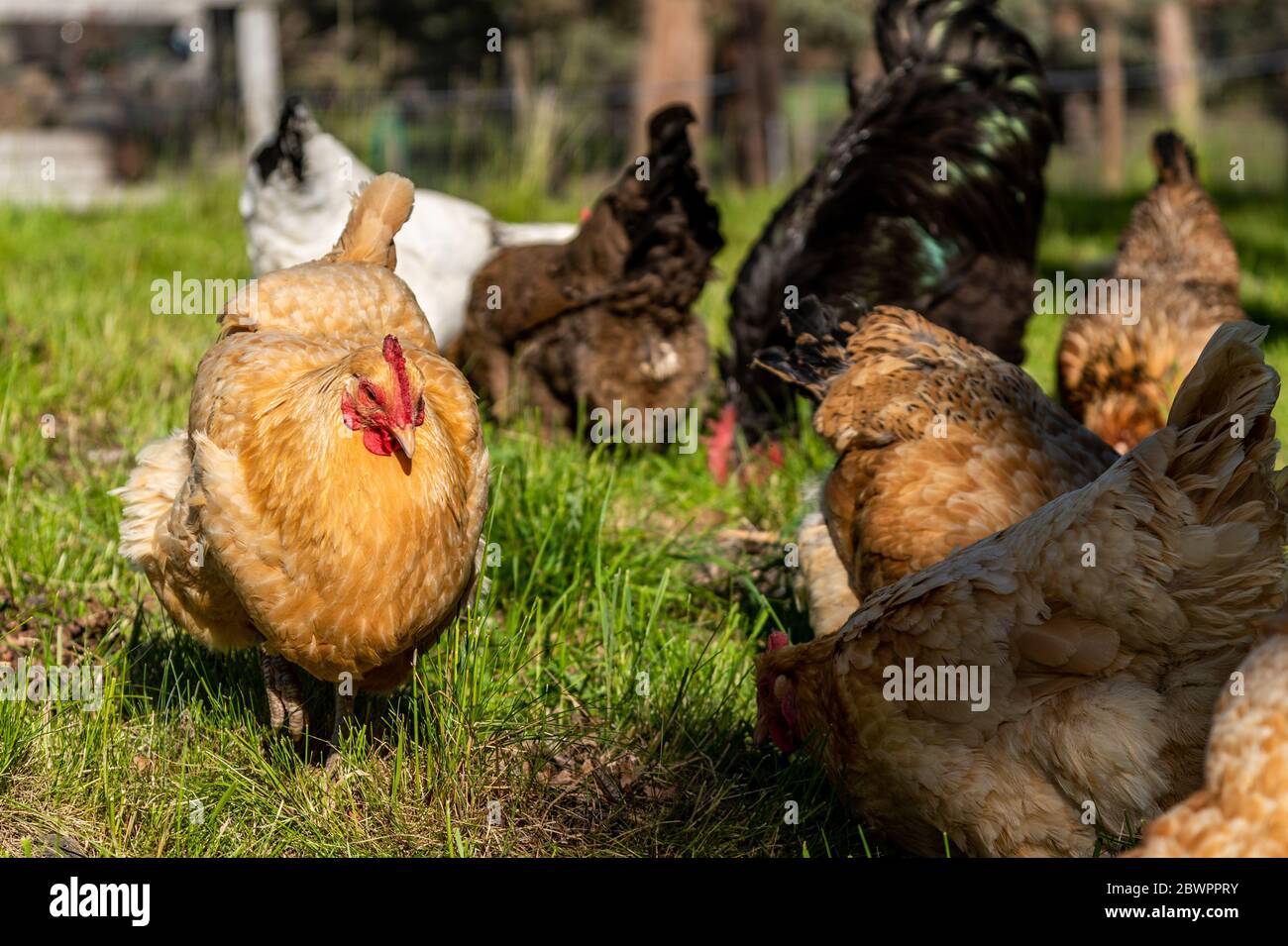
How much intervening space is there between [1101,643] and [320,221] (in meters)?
4.45

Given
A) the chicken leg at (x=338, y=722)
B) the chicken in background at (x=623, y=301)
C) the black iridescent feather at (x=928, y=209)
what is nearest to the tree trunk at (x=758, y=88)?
the black iridescent feather at (x=928, y=209)

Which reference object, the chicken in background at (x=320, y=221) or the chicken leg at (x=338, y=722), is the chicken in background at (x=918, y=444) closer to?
the chicken leg at (x=338, y=722)

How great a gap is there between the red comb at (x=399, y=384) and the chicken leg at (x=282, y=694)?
1.01 meters

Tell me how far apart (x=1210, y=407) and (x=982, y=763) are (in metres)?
0.95

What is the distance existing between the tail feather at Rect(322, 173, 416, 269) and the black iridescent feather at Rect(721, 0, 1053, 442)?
6.45 feet

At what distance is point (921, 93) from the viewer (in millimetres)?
6055

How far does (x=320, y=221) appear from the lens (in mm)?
5992

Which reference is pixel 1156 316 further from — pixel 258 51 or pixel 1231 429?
pixel 258 51

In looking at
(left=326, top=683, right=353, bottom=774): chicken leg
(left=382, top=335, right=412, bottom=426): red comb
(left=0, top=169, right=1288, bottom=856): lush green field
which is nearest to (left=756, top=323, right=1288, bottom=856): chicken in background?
(left=0, top=169, right=1288, bottom=856): lush green field

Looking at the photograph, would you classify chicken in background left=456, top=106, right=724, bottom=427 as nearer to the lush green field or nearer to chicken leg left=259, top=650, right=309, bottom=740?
the lush green field

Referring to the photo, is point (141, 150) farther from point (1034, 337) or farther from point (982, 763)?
point (982, 763)

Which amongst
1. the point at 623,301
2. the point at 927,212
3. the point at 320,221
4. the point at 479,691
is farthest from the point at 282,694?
the point at 927,212

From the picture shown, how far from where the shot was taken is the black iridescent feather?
18.5ft
